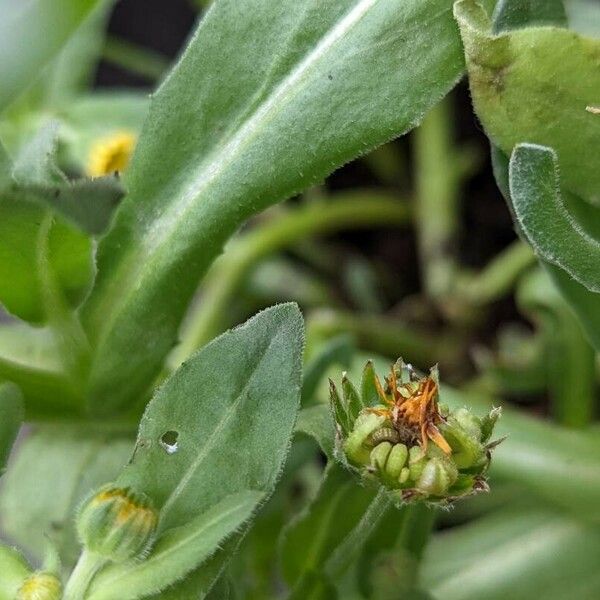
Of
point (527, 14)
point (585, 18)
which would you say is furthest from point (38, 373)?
point (585, 18)

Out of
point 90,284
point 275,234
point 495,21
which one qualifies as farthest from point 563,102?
point 275,234

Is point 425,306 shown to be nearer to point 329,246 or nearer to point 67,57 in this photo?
point 329,246

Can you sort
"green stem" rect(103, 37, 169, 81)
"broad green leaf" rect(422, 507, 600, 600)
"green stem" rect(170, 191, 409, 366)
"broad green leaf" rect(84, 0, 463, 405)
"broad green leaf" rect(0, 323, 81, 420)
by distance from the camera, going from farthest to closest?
1. "green stem" rect(103, 37, 169, 81)
2. "green stem" rect(170, 191, 409, 366)
3. "broad green leaf" rect(422, 507, 600, 600)
4. "broad green leaf" rect(0, 323, 81, 420)
5. "broad green leaf" rect(84, 0, 463, 405)

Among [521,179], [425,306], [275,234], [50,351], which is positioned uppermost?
[521,179]

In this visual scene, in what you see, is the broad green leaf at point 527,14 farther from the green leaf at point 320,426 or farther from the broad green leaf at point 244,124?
the green leaf at point 320,426

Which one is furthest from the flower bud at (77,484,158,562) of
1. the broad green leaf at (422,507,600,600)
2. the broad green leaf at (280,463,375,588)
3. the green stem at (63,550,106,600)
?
the broad green leaf at (422,507,600,600)

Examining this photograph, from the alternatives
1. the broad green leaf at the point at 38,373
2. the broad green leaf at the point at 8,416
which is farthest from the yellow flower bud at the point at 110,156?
the broad green leaf at the point at 8,416

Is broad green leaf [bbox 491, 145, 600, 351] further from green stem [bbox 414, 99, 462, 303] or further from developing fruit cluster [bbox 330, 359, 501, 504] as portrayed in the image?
green stem [bbox 414, 99, 462, 303]
